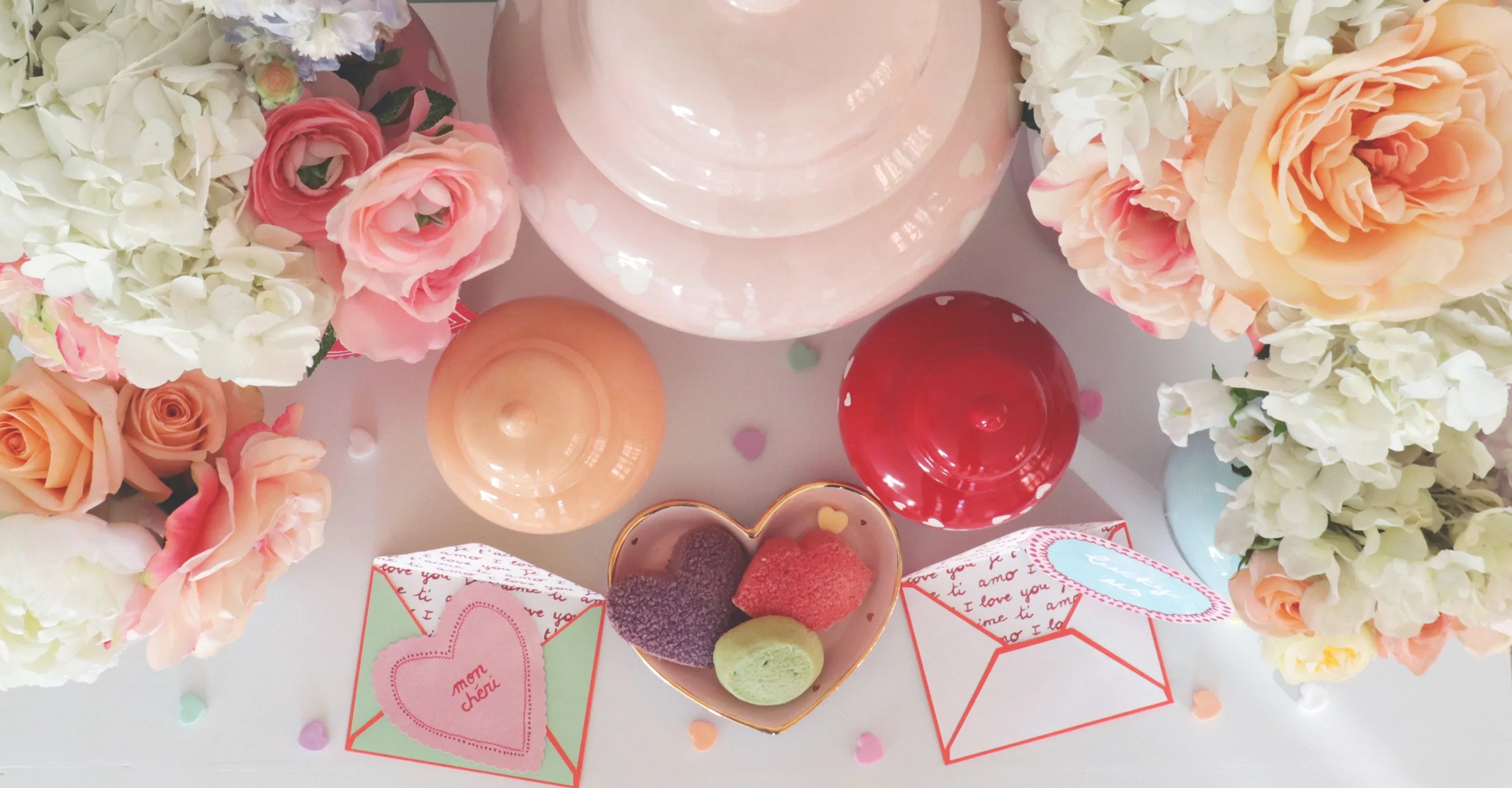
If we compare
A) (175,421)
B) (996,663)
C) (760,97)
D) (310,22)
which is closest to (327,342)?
(175,421)

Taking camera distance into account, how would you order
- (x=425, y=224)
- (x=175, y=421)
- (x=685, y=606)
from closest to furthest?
(x=425, y=224) < (x=175, y=421) < (x=685, y=606)

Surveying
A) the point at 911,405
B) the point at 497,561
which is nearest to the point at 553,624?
the point at 497,561

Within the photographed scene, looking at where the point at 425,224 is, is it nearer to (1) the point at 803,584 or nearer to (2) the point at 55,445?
(2) the point at 55,445

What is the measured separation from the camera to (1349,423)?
0.40m

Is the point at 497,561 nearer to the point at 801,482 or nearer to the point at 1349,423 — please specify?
the point at 801,482

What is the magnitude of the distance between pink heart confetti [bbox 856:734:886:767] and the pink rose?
0.53 m

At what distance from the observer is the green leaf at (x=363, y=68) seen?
19.9 inches

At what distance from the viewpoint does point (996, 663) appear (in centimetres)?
73

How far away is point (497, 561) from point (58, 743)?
38cm

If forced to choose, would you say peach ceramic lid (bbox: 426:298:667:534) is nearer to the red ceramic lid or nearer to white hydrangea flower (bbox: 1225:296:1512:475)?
the red ceramic lid

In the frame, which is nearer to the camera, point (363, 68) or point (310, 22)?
point (310, 22)

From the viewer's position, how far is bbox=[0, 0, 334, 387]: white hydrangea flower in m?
0.39

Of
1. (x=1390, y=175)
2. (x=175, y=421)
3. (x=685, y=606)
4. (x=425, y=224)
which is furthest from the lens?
(x=685, y=606)

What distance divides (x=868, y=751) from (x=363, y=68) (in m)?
0.59
